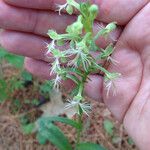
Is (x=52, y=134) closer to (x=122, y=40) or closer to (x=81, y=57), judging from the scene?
(x=122, y=40)

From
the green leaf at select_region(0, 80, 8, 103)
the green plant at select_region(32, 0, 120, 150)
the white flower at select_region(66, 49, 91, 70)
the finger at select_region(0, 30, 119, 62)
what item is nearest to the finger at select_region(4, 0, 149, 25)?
the finger at select_region(0, 30, 119, 62)

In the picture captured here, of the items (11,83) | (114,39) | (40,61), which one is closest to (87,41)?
(114,39)

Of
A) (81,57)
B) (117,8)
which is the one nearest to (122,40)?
(117,8)

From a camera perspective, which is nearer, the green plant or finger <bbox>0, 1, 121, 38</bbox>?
the green plant

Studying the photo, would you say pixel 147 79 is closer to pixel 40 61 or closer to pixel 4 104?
pixel 40 61

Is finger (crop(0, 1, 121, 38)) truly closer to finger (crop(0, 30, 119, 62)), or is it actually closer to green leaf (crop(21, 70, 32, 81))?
finger (crop(0, 30, 119, 62))
